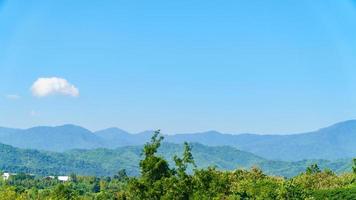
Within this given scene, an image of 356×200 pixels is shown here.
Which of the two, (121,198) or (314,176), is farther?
(314,176)

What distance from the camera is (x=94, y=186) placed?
366 ft

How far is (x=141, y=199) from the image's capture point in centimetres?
3016

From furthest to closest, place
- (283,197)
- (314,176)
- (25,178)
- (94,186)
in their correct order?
(25,178), (94,186), (314,176), (283,197)

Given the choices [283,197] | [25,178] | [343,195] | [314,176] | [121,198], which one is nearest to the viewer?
[283,197]

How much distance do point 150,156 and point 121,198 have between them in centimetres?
1436

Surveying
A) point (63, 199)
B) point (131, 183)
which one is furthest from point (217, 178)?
point (63, 199)

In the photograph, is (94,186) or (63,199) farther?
(94,186)

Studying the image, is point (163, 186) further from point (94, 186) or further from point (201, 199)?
point (94, 186)

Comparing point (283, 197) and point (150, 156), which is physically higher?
point (150, 156)

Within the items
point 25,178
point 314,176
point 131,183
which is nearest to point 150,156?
point 131,183

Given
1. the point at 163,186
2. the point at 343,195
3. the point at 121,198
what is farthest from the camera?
the point at 343,195

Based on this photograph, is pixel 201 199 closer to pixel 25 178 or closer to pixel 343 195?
pixel 343 195

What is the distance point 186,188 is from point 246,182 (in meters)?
16.4

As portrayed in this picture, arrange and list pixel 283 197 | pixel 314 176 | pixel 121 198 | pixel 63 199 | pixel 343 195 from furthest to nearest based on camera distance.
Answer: pixel 314 176, pixel 343 195, pixel 121 198, pixel 63 199, pixel 283 197
